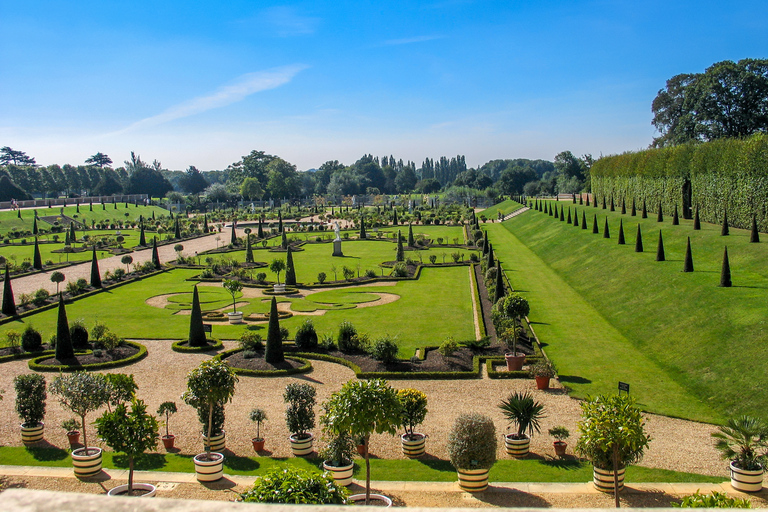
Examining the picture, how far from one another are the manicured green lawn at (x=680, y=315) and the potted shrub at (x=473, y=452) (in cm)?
818

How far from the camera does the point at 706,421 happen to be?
59.8 ft

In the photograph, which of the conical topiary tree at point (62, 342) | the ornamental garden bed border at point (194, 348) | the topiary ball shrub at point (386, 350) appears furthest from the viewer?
the ornamental garden bed border at point (194, 348)

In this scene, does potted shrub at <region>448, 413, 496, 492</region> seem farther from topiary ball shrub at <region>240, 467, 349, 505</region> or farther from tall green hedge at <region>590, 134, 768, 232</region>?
tall green hedge at <region>590, 134, 768, 232</region>

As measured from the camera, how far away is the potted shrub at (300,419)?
54.3 ft

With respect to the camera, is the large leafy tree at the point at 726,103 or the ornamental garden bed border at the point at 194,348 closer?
the ornamental garden bed border at the point at 194,348

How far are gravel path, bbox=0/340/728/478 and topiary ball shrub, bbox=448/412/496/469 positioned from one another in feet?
8.39

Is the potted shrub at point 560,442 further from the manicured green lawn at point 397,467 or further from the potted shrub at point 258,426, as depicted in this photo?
the potted shrub at point 258,426

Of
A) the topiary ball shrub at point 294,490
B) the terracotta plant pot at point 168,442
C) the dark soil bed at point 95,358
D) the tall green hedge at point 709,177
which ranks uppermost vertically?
the tall green hedge at point 709,177

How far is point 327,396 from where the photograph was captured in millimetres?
21547

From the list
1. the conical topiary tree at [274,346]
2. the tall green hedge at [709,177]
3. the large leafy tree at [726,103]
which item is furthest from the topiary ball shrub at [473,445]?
the large leafy tree at [726,103]

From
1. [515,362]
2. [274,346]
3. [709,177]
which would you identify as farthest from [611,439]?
[709,177]

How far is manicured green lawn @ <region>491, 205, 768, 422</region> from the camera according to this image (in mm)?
20281

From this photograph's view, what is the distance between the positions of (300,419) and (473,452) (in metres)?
5.19

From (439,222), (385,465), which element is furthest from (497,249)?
(385,465)
